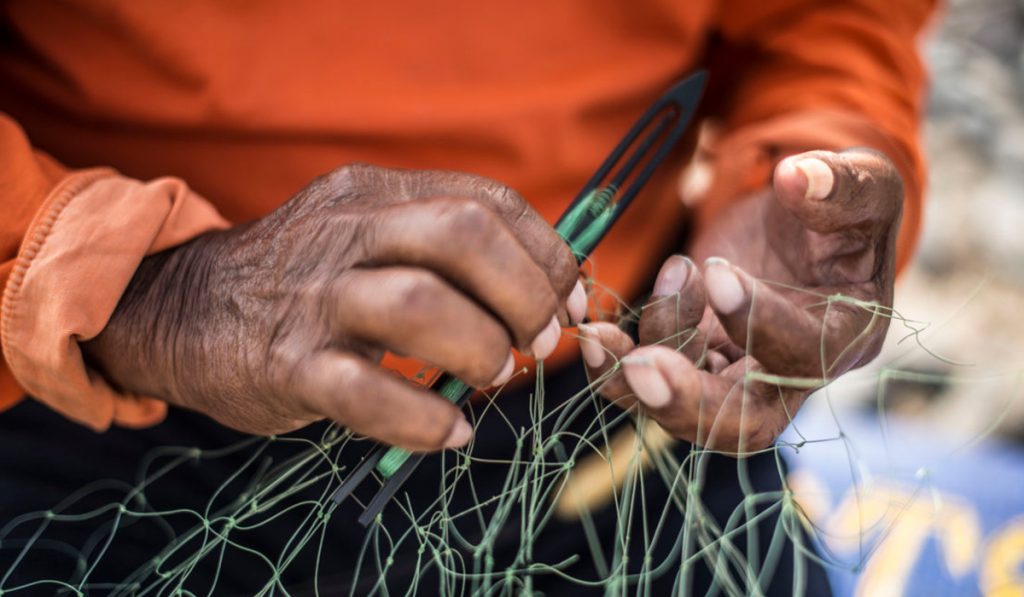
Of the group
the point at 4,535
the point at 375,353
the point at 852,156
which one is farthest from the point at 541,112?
the point at 4,535

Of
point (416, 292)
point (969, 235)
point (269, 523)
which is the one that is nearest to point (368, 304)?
point (416, 292)

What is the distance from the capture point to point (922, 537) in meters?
1.23

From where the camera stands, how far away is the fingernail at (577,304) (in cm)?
60

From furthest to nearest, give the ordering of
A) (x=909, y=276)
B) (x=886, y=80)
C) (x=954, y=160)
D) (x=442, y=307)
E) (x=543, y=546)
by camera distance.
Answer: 1. (x=954, y=160)
2. (x=909, y=276)
3. (x=886, y=80)
4. (x=543, y=546)
5. (x=442, y=307)

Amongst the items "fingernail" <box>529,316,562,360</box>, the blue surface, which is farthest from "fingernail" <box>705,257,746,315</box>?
the blue surface

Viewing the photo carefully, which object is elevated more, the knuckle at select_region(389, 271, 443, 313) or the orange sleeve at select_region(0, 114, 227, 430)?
the knuckle at select_region(389, 271, 443, 313)

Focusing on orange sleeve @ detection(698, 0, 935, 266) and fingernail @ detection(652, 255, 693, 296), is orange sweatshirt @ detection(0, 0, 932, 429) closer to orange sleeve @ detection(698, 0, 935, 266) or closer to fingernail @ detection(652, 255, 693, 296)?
orange sleeve @ detection(698, 0, 935, 266)

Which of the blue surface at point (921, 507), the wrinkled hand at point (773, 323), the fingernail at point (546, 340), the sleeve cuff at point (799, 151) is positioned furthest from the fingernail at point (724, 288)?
the blue surface at point (921, 507)

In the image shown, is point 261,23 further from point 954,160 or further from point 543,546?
point 954,160

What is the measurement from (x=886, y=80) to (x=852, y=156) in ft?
1.51

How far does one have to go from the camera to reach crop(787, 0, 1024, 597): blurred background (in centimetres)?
117

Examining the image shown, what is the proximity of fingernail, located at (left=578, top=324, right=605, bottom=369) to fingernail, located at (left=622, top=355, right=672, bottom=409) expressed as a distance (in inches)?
1.7

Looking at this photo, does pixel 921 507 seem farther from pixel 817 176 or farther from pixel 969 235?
pixel 969 235

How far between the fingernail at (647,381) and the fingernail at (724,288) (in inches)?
2.4
